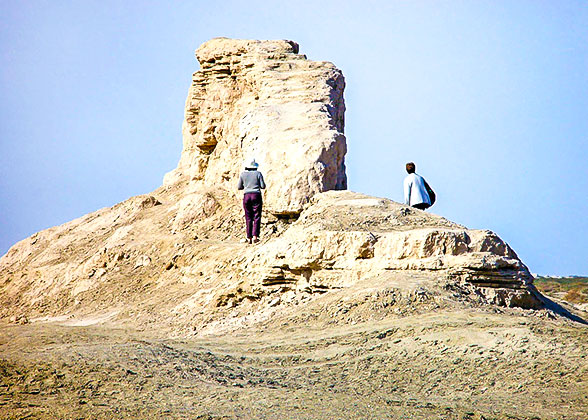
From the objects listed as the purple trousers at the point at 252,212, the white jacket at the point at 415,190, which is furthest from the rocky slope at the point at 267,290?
the white jacket at the point at 415,190

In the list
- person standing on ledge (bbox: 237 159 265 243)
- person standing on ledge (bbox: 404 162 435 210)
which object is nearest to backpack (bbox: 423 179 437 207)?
person standing on ledge (bbox: 404 162 435 210)

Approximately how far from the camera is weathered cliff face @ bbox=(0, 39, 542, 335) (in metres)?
11.0

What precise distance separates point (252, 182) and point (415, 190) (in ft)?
9.86

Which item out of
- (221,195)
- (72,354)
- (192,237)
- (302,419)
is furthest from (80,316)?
(302,419)

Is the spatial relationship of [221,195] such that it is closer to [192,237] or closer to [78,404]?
[192,237]

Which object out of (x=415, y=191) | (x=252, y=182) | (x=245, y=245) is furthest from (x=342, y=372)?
(x=245, y=245)

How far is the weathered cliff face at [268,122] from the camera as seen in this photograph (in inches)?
579

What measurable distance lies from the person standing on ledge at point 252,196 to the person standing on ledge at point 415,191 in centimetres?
267

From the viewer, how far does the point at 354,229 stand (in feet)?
38.8

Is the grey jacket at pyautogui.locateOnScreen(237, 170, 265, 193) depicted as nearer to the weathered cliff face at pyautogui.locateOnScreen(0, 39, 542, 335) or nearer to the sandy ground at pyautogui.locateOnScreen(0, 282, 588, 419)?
the weathered cliff face at pyautogui.locateOnScreen(0, 39, 542, 335)

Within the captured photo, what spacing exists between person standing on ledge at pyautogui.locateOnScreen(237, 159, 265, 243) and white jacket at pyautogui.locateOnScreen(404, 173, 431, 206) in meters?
2.67

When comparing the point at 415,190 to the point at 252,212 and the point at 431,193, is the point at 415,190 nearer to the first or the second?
the point at 431,193

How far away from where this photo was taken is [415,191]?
13570 mm

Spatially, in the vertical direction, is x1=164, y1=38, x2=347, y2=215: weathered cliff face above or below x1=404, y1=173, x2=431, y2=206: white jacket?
above
